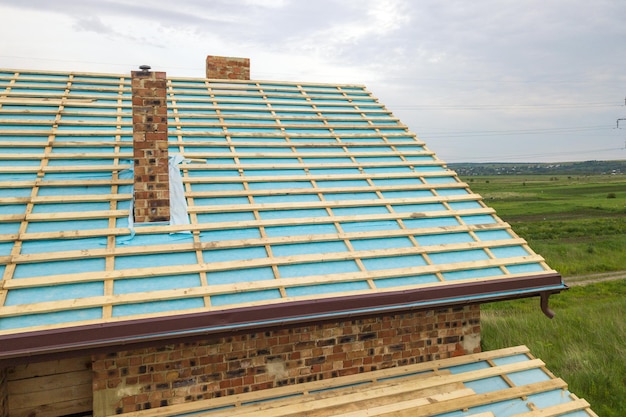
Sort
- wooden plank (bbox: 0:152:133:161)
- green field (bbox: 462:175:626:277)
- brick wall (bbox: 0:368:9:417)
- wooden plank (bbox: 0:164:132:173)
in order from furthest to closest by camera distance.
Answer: green field (bbox: 462:175:626:277) < wooden plank (bbox: 0:152:133:161) < wooden plank (bbox: 0:164:132:173) < brick wall (bbox: 0:368:9:417)

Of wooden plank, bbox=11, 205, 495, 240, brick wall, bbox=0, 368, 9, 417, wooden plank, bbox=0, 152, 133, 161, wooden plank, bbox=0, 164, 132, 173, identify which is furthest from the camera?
wooden plank, bbox=0, 152, 133, 161

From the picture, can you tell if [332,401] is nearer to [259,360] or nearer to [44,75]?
[259,360]

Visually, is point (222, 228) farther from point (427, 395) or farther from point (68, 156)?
point (427, 395)

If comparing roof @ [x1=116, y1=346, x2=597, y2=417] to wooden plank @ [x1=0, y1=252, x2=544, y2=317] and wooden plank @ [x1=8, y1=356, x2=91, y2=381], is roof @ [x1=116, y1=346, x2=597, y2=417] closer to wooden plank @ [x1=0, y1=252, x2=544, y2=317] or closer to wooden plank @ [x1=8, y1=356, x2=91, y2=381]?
wooden plank @ [x1=8, y1=356, x2=91, y2=381]

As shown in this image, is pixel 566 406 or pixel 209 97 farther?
pixel 209 97

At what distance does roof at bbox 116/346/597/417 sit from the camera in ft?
16.3

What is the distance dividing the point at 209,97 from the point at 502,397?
7071 millimetres

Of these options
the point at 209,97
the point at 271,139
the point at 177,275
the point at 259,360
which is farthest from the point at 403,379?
the point at 209,97

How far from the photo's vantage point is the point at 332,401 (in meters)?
5.14

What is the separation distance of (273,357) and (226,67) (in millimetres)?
7005

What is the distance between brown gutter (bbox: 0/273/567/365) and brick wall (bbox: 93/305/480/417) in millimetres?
402

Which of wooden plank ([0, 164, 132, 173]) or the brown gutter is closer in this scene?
the brown gutter

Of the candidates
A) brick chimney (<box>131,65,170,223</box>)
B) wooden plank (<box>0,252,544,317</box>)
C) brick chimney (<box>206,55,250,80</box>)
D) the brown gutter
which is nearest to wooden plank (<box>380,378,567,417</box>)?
the brown gutter

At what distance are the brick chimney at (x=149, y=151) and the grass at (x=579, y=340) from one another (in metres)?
9.07
